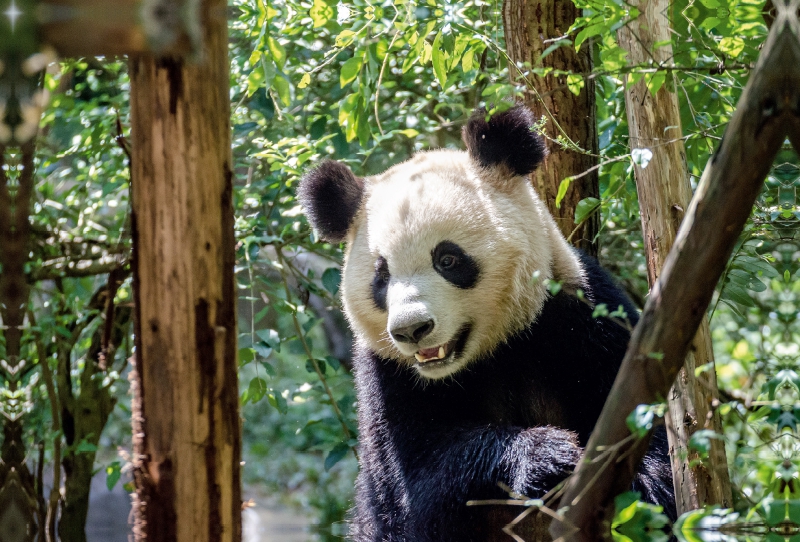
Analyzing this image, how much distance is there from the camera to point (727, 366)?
6.30 metres

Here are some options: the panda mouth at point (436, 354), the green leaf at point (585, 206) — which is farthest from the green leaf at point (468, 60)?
the panda mouth at point (436, 354)

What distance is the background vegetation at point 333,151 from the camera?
12.3ft

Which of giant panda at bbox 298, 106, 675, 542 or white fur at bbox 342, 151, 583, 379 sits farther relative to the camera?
white fur at bbox 342, 151, 583, 379

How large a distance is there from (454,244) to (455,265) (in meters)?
0.10

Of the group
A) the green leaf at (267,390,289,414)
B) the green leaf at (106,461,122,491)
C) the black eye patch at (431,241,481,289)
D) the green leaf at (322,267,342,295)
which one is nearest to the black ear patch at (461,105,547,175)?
the black eye patch at (431,241,481,289)

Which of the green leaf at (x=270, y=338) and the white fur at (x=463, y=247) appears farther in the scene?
the green leaf at (x=270, y=338)


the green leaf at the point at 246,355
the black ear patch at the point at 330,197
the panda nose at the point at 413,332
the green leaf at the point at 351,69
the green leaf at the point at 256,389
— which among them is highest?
the green leaf at the point at 351,69

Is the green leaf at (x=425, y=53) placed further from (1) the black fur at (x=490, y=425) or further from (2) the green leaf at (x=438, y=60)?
(1) the black fur at (x=490, y=425)

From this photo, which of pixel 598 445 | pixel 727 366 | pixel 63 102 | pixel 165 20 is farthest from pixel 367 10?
pixel 727 366

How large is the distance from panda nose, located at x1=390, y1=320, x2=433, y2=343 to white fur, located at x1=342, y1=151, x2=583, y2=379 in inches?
3.7

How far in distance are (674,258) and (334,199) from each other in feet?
8.79

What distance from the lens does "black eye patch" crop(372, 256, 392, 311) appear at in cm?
400

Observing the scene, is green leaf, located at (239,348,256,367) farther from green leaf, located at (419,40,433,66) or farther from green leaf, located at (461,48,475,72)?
green leaf, located at (461,48,475,72)

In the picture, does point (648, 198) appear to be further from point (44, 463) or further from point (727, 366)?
point (44, 463)
